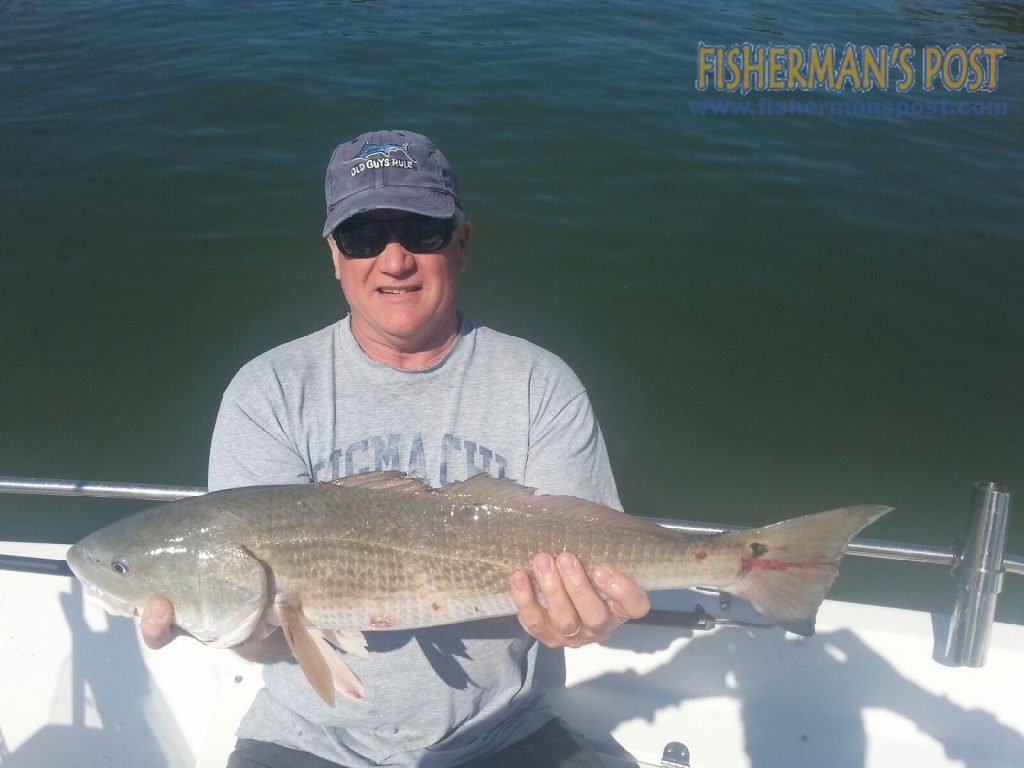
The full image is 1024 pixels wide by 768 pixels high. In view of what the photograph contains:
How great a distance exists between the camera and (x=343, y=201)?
3.01 metres

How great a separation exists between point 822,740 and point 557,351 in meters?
5.14

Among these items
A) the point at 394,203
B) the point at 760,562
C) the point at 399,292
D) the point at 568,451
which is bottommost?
the point at 760,562

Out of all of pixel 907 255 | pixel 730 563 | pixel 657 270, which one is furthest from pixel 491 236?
pixel 730 563

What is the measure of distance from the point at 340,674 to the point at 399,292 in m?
1.37

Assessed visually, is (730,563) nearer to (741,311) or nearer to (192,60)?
(741,311)

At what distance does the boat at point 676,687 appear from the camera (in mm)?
3549

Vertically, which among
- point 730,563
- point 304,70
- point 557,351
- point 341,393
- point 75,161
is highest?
point 304,70

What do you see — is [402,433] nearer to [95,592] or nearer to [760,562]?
[95,592]

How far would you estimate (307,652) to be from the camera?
2.64m

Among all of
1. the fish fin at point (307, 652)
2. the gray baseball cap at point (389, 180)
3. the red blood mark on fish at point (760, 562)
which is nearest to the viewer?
the fish fin at point (307, 652)

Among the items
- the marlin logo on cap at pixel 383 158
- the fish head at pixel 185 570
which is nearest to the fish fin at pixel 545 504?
the fish head at pixel 185 570

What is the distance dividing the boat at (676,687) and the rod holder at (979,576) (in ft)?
0.04

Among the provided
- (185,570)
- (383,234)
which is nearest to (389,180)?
(383,234)

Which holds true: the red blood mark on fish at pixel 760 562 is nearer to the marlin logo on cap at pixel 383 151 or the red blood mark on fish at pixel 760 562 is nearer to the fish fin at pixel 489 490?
the fish fin at pixel 489 490
